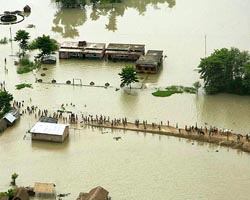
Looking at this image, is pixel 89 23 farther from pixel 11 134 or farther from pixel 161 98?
pixel 11 134

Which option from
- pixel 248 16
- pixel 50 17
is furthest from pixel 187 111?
pixel 50 17

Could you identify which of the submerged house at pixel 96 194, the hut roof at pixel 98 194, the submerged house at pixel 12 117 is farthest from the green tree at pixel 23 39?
the hut roof at pixel 98 194

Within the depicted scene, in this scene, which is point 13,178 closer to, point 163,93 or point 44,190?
point 44,190

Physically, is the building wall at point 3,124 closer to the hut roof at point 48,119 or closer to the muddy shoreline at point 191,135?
the hut roof at point 48,119

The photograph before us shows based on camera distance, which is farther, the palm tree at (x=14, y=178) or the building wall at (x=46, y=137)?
the building wall at (x=46, y=137)

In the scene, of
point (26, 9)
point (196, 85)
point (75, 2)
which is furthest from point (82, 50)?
point (26, 9)

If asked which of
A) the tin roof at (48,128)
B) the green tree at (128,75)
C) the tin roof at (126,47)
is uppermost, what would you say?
the tin roof at (126,47)

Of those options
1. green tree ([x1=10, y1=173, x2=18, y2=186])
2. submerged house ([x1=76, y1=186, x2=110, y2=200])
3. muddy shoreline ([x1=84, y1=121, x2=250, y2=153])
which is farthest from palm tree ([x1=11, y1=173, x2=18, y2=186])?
muddy shoreline ([x1=84, y1=121, x2=250, y2=153])
